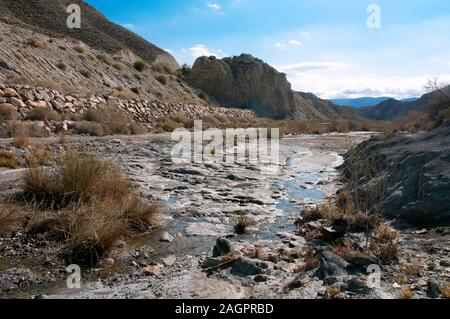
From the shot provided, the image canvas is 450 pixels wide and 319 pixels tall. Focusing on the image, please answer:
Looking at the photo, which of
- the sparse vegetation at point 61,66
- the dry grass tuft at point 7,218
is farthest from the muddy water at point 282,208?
the sparse vegetation at point 61,66

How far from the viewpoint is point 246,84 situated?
174 feet

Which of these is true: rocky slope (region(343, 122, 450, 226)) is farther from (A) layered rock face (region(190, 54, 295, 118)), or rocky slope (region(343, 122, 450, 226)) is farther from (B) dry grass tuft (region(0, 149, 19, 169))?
(A) layered rock face (region(190, 54, 295, 118))

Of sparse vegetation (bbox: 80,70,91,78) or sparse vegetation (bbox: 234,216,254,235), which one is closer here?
sparse vegetation (bbox: 234,216,254,235)

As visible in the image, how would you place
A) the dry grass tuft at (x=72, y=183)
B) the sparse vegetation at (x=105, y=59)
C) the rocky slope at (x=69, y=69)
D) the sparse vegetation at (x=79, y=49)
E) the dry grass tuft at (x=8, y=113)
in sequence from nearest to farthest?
the dry grass tuft at (x=72, y=183)
the dry grass tuft at (x=8, y=113)
the rocky slope at (x=69, y=69)
the sparse vegetation at (x=79, y=49)
the sparse vegetation at (x=105, y=59)

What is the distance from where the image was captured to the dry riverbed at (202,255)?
401 cm

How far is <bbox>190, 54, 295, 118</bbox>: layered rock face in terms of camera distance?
4972 cm

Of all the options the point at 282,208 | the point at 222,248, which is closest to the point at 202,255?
the point at 222,248

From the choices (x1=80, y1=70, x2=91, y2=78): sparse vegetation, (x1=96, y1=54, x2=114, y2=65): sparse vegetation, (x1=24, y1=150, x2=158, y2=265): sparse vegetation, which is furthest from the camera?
(x1=96, y1=54, x2=114, y2=65): sparse vegetation

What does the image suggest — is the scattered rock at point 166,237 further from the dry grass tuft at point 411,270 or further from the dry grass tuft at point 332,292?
the dry grass tuft at point 411,270

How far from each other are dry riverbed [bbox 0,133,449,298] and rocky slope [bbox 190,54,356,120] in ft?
133

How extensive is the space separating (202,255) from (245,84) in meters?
48.9

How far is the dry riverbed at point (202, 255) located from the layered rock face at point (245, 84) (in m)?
40.5

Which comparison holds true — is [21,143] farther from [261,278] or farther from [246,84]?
[246,84]

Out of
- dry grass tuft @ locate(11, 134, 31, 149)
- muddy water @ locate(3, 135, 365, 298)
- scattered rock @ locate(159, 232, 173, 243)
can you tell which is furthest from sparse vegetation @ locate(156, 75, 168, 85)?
scattered rock @ locate(159, 232, 173, 243)
